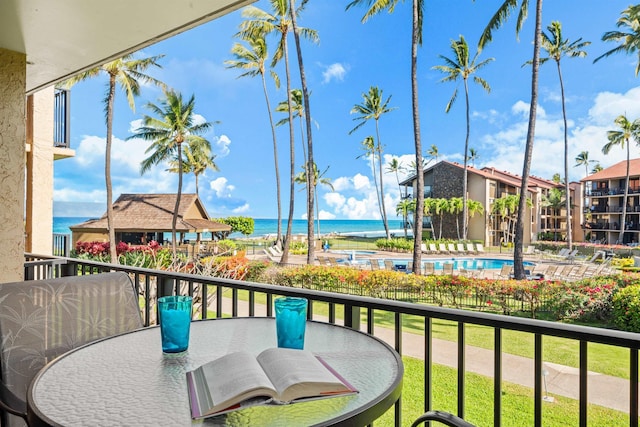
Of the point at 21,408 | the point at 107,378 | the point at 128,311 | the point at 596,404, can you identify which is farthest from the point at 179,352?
the point at 596,404

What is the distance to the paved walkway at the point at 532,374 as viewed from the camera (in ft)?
15.7

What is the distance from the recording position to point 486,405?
4719 mm

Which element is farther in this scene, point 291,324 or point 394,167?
point 394,167

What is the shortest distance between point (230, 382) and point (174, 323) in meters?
0.39

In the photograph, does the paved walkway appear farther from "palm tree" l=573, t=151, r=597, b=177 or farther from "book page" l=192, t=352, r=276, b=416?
"palm tree" l=573, t=151, r=597, b=177

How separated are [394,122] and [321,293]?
198 ft

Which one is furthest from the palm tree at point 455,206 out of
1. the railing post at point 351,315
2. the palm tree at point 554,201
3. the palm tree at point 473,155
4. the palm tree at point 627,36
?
the railing post at point 351,315

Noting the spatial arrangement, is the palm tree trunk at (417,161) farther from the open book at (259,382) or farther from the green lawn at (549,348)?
the open book at (259,382)

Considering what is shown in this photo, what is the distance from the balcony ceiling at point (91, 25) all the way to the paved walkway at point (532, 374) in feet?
16.6

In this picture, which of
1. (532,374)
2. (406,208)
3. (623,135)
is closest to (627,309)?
(532,374)

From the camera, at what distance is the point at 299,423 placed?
2.53 feet

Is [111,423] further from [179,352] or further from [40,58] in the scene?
[40,58]

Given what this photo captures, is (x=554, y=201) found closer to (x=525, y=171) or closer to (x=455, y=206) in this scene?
(x=455, y=206)

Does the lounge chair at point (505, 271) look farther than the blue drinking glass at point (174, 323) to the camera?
Yes
